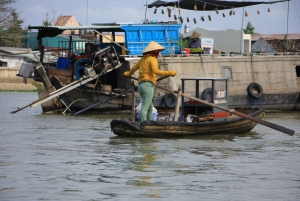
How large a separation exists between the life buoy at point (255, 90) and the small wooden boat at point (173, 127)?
7993 millimetres

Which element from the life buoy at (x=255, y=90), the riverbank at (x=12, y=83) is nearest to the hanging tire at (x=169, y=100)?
the life buoy at (x=255, y=90)

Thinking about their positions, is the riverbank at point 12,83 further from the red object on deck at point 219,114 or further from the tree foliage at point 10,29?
the red object on deck at point 219,114

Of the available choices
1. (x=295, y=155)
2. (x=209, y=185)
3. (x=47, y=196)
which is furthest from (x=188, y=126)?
(x=47, y=196)

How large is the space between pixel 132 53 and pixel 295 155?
10.2 meters

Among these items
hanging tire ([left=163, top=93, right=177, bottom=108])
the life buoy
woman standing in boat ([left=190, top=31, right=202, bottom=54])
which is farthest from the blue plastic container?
the life buoy

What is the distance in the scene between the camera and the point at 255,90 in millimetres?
21984

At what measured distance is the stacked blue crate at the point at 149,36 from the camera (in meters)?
20.8

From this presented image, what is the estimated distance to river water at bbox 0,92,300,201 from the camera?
7855 millimetres

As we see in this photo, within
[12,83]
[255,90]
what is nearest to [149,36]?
[255,90]

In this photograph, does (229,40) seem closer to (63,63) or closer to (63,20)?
(63,63)

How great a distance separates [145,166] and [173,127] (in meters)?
3.19

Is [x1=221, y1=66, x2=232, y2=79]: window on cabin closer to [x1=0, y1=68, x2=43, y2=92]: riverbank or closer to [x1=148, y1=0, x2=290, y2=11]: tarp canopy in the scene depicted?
[x1=148, y1=0, x2=290, y2=11]: tarp canopy

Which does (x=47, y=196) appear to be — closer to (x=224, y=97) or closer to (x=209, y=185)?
(x=209, y=185)

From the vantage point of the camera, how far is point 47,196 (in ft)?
24.8
